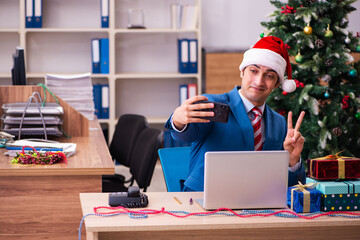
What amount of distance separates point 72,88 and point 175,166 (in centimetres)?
150

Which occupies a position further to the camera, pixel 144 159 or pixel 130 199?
pixel 144 159

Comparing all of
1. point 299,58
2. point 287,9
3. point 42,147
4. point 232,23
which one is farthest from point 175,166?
point 232,23

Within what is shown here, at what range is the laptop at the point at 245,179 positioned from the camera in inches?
66.2

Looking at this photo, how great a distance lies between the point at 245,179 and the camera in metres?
1.71

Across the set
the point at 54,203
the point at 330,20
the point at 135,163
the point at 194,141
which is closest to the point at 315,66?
the point at 330,20

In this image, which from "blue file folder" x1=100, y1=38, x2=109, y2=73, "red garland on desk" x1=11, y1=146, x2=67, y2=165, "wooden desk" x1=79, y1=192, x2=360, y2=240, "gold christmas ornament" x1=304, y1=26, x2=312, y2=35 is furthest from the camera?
"blue file folder" x1=100, y1=38, x2=109, y2=73

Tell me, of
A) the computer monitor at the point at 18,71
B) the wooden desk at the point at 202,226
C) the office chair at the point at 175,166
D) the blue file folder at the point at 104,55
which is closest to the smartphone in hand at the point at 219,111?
the wooden desk at the point at 202,226

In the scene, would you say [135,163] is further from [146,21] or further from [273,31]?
[146,21]

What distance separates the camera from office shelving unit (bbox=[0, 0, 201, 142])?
211 inches

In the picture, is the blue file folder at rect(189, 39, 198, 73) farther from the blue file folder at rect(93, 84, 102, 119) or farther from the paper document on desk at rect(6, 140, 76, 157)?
the paper document on desk at rect(6, 140, 76, 157)

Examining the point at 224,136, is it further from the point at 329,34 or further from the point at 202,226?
the point at 329,34

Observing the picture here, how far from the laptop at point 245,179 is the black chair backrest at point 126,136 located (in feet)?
5.47

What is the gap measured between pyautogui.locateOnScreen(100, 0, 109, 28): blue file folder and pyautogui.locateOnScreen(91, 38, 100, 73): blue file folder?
171 millimetres

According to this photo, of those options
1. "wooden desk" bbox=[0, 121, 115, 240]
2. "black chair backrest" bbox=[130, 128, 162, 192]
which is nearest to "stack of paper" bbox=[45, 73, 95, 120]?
"black chair backrest" bbox=[130, 128, 162, 192]
